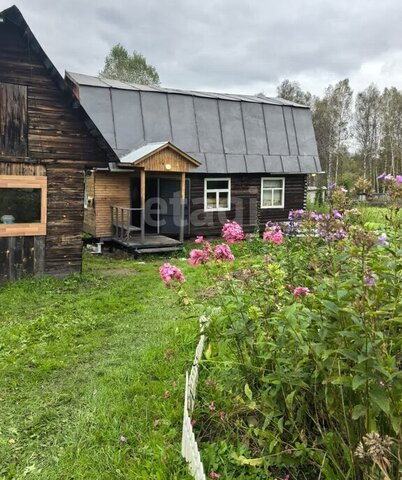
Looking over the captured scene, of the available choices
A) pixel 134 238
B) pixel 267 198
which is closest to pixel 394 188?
pixel 134 238

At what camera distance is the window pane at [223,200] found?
1609 centimetres

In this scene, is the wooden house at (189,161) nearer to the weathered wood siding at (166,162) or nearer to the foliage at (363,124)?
the weathered wood siding at (166,162)

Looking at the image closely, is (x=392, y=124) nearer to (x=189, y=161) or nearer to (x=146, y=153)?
(x=189, y=161)

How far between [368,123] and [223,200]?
34.0 meters

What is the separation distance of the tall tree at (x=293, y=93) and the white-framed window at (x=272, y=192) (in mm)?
31228

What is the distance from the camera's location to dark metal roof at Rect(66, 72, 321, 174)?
1454 cm

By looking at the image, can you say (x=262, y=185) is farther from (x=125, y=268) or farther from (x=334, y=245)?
(x=334, y=245)

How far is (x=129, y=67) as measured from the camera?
40.7 meters

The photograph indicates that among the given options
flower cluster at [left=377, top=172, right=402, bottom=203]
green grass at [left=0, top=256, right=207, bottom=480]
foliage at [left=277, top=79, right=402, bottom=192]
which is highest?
foliage at [left=277, top=79, right=402, bottom=192]

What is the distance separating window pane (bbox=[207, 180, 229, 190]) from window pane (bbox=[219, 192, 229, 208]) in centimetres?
25

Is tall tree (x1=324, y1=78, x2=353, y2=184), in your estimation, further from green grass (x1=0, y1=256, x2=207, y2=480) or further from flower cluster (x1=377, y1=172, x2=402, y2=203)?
flower cluster (x1=377, y1=172, x2=402, y2=203)

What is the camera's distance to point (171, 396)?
3.96m

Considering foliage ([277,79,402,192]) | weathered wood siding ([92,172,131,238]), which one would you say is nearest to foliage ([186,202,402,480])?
weathered wood siding ([92,172,131,238])

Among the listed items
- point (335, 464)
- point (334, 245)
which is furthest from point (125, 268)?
point (335, 464)
